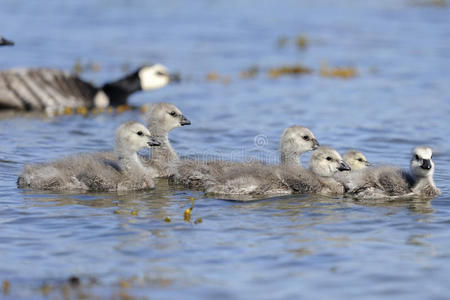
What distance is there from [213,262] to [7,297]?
182cm

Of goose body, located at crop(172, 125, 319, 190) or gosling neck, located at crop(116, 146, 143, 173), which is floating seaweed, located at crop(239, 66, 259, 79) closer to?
goose body, located at crop(172, 125, 319, 190)

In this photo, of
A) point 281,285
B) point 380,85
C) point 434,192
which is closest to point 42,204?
point 281,285

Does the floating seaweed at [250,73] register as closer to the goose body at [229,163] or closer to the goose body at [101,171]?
the goose body at [229,163]

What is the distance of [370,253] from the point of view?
7.86m

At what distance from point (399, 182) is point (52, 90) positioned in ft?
28.5

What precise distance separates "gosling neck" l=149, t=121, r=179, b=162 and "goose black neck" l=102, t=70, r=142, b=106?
18.5 feet

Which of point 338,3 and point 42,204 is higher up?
point 338,3

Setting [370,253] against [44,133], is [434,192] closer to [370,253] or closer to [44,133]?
[370,253]

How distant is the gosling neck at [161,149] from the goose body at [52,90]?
5.32 meters

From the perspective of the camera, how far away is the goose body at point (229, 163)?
10398mm

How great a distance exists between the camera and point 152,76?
687 inches

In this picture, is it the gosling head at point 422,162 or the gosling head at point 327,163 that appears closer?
the gosling head at point 422,162

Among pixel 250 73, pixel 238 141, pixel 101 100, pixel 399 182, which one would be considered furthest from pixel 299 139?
pixel 250 73

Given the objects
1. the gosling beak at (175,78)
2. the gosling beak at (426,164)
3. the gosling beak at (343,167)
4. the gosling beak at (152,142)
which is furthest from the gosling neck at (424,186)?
the gosling beak at (175,78)
